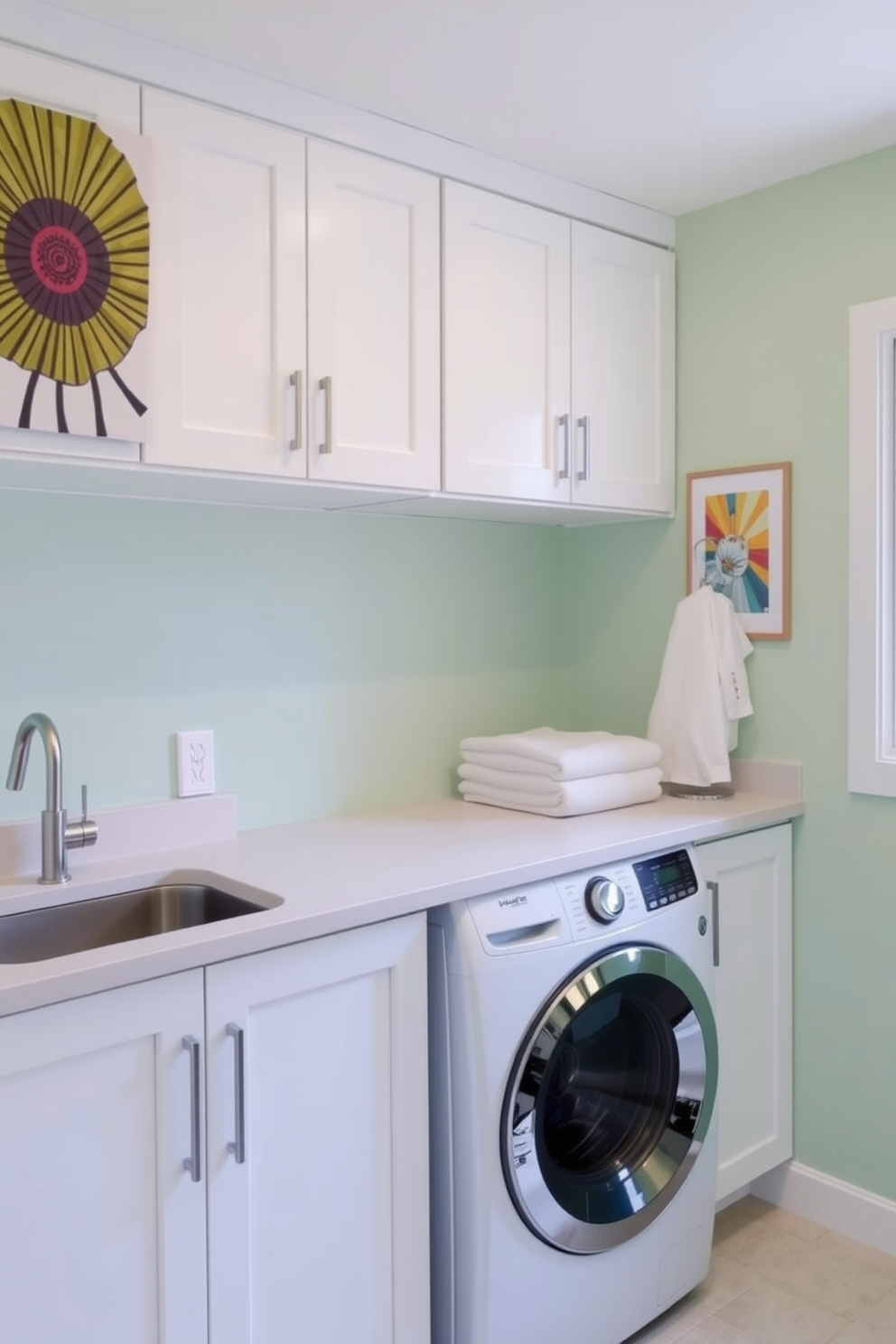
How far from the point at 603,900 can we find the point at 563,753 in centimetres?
44

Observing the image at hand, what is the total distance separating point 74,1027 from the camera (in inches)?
51.9

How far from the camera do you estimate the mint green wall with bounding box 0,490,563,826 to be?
6.39 feet

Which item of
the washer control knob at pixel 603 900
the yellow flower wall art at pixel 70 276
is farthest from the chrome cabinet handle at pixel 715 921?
the yellow flower wall art at pixel 70 276

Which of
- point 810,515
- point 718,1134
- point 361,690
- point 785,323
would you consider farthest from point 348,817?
point 785,323

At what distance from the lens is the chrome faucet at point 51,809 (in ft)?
5.58

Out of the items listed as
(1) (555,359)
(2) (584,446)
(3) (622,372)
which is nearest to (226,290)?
(1) (555,359)

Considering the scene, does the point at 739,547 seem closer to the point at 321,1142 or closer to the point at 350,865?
the point at 350,865

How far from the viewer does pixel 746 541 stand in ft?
8.26

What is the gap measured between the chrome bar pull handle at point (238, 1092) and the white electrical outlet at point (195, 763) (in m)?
0.72

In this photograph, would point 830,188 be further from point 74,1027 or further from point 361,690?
point 74,1027

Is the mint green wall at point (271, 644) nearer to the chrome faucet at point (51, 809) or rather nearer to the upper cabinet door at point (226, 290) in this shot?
the chrome faucet at point (51, 809)

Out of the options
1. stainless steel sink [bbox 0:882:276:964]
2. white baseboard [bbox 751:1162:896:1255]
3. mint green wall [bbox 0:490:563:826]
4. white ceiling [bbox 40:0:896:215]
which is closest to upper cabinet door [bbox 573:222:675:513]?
white ceiling [bbox 40:0:896:215]

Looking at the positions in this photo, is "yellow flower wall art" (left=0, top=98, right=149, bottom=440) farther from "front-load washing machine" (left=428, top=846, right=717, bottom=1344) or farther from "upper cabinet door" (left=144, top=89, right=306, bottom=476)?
"front-load washing machine" (left=428, top=846, right=717, bottom=1344)

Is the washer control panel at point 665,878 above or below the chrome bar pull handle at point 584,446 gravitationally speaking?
below
